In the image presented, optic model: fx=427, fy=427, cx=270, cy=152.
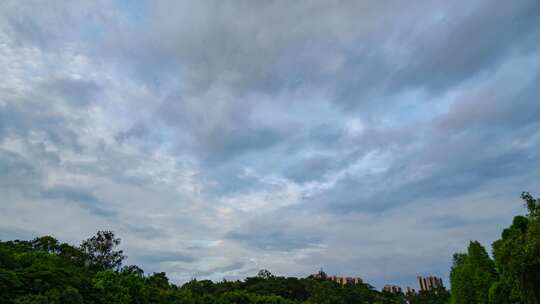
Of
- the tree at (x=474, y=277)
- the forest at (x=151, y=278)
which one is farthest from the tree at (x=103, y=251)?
the tree at (x=474, y=277)

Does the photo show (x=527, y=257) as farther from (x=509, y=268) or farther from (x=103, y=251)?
(x=103, y=251)

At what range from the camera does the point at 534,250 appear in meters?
18.7

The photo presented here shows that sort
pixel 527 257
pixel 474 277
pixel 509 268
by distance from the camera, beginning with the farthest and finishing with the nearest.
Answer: pixel 474 277, pixel 509 268, pixel 527 257

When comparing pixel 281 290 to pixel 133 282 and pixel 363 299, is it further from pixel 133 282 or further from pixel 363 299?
pixel 133 282

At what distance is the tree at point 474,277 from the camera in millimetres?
41156

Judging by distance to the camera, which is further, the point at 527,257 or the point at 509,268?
the point at 509,268

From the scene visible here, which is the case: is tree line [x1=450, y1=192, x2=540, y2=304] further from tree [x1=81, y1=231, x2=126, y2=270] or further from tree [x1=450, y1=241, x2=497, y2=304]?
tree [x1=81, y1=231, x2=126, y2=270]

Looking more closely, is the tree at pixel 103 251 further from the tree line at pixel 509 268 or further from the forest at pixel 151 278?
the tree line at pixel 509 268

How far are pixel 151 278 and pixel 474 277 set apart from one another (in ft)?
133

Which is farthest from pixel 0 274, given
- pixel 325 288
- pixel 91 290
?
pixel 325 288

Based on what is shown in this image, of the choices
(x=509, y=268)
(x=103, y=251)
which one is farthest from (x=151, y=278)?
(x=509, y=268)

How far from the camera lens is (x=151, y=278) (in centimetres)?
5897

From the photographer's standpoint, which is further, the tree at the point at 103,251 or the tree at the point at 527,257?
the tree at the point at 103,251

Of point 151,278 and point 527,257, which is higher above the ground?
point 151,278
